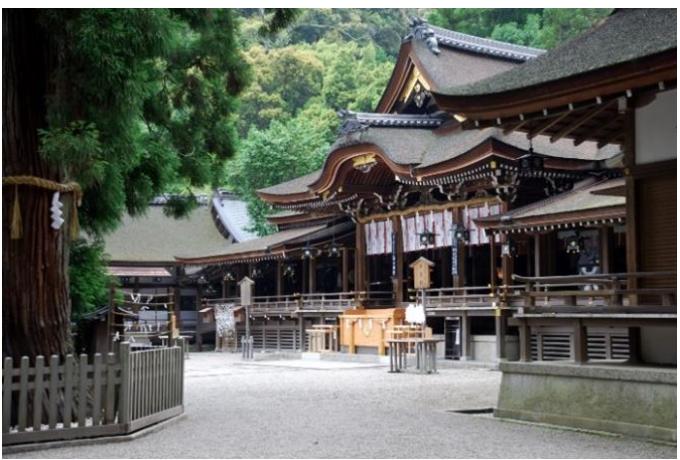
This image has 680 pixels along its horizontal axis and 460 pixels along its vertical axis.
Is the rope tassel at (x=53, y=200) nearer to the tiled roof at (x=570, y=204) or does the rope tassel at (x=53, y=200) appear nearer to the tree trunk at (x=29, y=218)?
the tree trunk at (x=29, y=218)

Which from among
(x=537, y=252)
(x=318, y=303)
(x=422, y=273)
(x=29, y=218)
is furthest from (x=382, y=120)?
(x=29, y=218)

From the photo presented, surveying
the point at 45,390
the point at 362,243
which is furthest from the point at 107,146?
the point at 362,243

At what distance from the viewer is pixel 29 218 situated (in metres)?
9.11

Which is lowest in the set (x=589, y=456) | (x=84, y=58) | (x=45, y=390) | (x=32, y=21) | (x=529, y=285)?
(x=589, y=456)

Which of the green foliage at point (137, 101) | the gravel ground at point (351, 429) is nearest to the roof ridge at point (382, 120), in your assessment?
the gravel ground at point (351, 429)

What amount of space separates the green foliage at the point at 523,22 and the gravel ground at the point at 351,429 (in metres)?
35.8

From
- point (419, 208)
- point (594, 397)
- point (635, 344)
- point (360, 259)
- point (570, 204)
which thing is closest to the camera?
point (594, 397)

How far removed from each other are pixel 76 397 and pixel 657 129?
6414 mm

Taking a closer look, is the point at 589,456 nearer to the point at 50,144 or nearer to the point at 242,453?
the point at 242,453

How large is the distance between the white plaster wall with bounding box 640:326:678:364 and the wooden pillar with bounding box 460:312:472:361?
37.1ft

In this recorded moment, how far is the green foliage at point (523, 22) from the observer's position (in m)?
47.9

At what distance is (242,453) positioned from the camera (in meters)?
7.87

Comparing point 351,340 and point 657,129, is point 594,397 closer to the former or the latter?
point 657,129

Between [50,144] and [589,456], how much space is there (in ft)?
17.2
